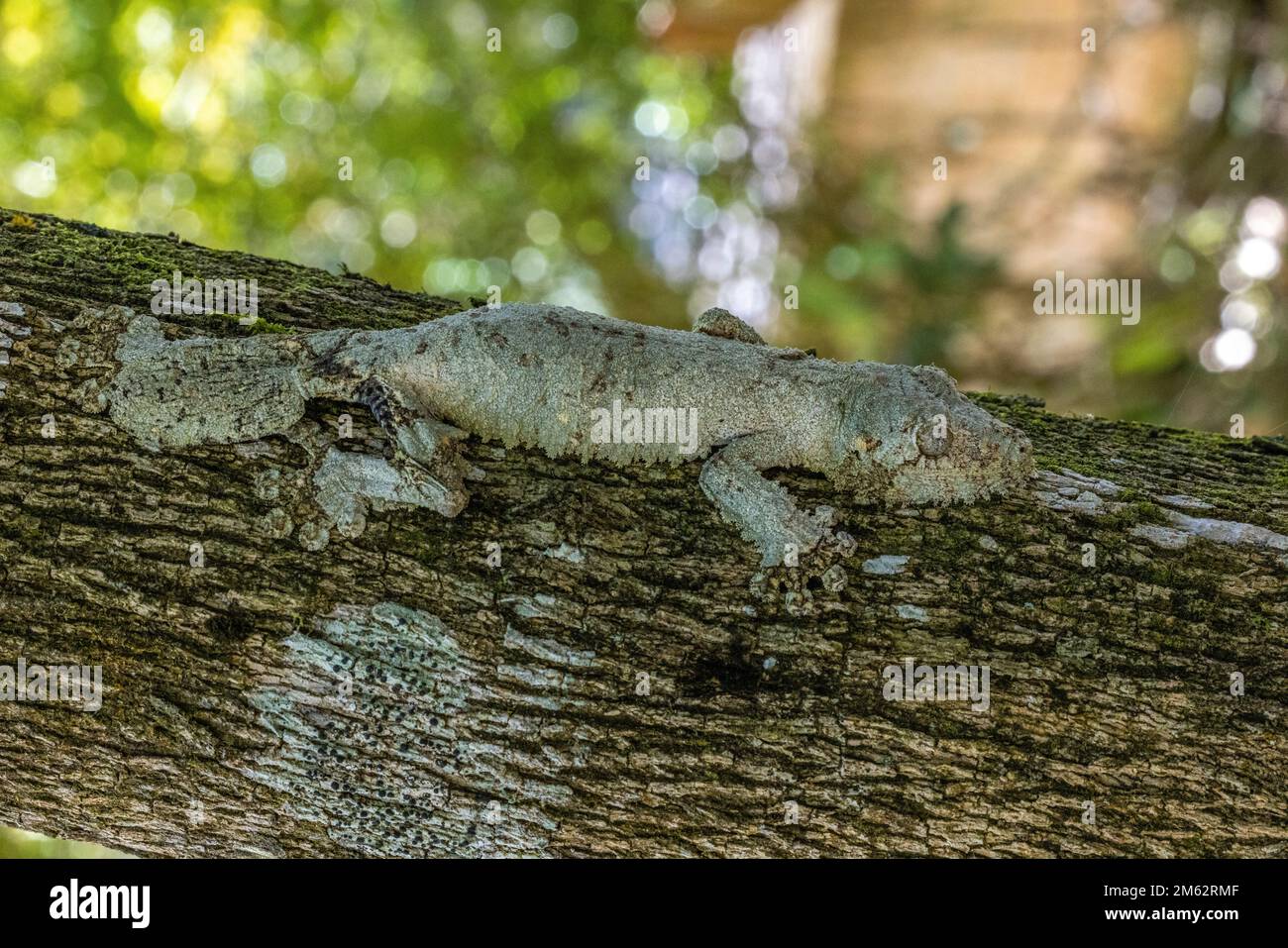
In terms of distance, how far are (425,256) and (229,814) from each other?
466 inches

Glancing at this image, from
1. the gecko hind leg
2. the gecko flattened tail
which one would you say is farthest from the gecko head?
the gecko flattened tail

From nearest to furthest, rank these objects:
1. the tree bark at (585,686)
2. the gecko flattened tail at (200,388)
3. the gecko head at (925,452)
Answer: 1. the tree bark at (585,686)
2. the gecko flattened tail at (200,388)
3. the gecko head at (925,452)

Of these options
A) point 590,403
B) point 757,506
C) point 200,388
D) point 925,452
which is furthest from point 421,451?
point 925,452

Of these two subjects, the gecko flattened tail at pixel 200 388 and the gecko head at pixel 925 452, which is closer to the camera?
the gecko flattened tail at pixel 200 388

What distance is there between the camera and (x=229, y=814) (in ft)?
12.0

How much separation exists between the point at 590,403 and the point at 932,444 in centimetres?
141

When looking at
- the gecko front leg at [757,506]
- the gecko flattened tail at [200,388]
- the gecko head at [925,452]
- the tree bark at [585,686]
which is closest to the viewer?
the tree bark at [585,686]

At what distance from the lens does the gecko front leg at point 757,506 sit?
12.8 feet

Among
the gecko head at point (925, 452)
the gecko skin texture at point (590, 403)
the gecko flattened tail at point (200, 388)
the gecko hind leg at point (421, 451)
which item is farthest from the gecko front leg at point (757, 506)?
the gecko flattened tail at point (200, 388)

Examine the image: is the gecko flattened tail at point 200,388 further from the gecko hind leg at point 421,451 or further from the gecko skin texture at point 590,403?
the gecko hind leg at point 421,451

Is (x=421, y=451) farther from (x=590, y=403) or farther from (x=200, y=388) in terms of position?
(x=200, y=388)

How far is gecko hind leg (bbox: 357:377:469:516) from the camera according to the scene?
13.0 ft
